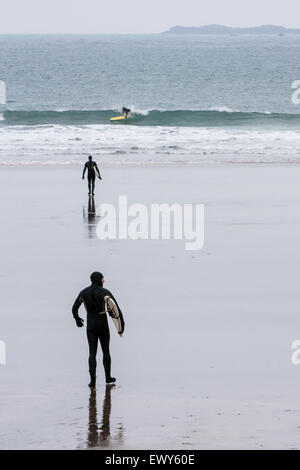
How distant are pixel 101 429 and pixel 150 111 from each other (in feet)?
205

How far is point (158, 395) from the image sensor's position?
10867 millimetres

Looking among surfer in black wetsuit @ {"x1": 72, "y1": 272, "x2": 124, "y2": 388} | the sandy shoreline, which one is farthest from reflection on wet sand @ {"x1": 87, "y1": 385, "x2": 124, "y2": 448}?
surfer in black wetsuit @ {"x1": 72, "y1": 272, "x2": 124, "y2": 388}

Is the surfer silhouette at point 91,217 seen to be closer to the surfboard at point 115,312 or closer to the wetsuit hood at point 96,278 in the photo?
the wetsuit hood at point 96,278

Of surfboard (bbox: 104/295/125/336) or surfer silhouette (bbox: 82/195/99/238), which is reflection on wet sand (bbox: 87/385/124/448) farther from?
surfer silhouette (bbox: 82/195/99/238)

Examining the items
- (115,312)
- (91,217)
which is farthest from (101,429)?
(91,217)

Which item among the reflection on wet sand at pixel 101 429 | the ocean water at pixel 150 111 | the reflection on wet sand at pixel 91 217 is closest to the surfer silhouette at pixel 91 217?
the reflection on wet sand at pixel 91 217

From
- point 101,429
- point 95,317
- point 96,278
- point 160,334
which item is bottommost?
point 101,429

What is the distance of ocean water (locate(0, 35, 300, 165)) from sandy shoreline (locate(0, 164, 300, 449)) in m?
16.6

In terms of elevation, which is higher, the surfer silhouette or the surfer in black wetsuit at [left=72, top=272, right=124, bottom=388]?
the surfer silhouette

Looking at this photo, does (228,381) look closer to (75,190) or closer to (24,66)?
(75,190)

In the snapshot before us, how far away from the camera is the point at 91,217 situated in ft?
76.4

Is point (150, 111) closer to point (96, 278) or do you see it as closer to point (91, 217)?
point (91, 217)

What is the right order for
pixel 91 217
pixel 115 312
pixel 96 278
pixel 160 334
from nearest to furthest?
pixel 115 312, pixel 96 278, pixel 160 334, pixel 91 217

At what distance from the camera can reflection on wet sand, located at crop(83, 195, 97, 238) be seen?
21.4 m
